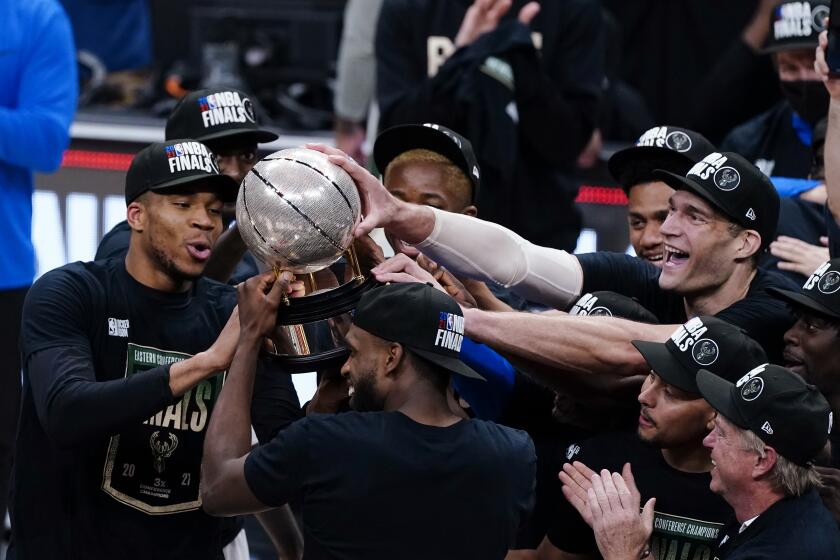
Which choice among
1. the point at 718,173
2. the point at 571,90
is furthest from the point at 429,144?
the point at 571,90

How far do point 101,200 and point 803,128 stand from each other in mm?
3721

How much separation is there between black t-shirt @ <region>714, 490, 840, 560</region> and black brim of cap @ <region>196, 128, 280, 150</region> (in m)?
2.29

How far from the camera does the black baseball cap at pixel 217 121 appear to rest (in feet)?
18.5

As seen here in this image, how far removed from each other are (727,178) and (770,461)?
1128 mm

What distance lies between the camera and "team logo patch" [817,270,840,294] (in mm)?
4922

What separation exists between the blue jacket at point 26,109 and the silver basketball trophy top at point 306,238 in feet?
7.53

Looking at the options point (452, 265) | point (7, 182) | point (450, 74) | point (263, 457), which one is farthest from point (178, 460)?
point (450, 74)

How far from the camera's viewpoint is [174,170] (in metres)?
4.88

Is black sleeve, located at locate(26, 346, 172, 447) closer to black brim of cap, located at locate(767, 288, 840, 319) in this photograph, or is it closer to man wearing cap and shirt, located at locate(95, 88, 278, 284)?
man wearing cap and shirt, located at locate(95, 88, 278, 284)

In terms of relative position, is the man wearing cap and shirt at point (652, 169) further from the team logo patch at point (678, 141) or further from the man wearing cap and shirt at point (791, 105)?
the man wearing cap and shirt at point (791, 105)

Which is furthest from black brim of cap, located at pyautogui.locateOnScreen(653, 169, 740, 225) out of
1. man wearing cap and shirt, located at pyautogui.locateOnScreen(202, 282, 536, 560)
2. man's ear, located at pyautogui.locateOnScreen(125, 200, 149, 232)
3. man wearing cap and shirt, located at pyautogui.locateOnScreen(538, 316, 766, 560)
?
man's ear, located at pyautogui.locateOnScreen(125, 200, 149, 232)

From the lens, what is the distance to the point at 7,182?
21.7ft

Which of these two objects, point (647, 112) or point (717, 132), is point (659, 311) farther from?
point (647, 112)

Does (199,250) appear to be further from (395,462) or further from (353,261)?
(395,462)
